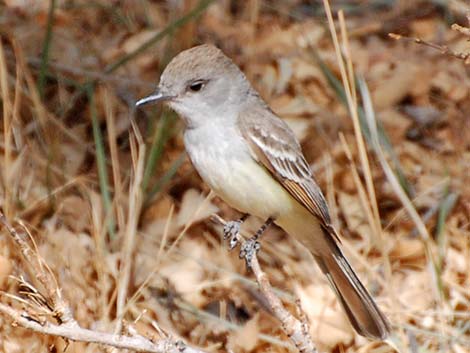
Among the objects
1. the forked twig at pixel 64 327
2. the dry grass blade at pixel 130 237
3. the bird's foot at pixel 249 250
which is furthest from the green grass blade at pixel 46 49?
the forked twig at pixel 64 327

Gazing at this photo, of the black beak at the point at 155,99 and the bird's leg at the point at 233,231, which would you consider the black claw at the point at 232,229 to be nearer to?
the bird's leg at the point at 233,231

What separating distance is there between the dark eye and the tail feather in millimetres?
783

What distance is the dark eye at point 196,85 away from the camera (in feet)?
13.4

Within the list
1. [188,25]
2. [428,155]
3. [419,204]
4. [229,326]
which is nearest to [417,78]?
[428,155]

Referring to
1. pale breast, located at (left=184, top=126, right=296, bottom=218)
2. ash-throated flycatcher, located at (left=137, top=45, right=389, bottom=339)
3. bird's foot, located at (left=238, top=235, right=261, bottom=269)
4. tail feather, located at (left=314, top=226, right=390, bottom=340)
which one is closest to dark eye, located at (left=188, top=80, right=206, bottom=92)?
ash-throated flycatcher, located at (left=137, top=45, right=389, bottom=339)

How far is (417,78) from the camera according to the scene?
20.5ft

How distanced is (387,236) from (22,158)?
1.87 meters

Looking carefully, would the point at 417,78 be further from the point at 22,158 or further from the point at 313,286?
the point at 22,158

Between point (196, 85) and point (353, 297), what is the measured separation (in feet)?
3.40

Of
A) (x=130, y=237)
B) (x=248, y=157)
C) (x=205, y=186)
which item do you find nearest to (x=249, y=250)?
(x=248, y=157)

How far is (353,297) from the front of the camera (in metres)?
4.17

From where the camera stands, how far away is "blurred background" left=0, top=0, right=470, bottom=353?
4723 millimetres

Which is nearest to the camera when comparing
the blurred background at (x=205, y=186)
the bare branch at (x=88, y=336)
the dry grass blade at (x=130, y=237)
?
the bare branch at (x=88, y=336)

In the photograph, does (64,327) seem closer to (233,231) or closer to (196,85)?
(233,231)
